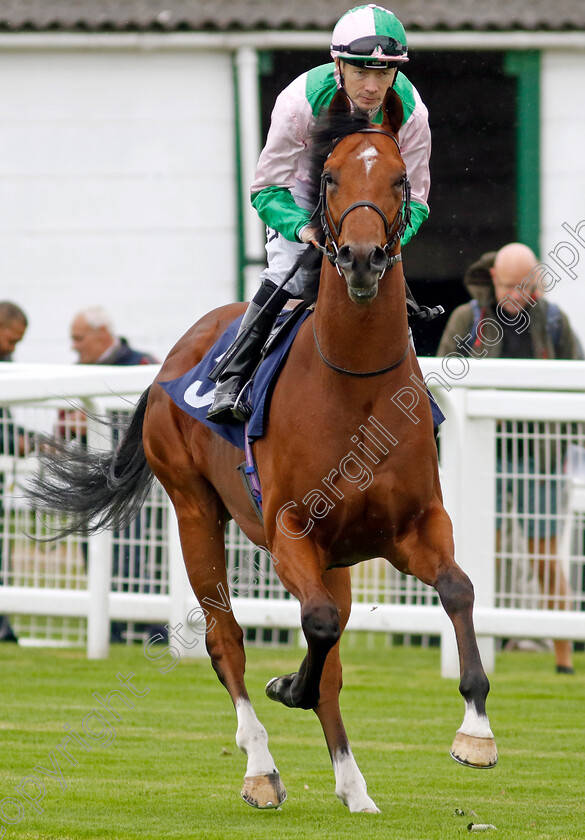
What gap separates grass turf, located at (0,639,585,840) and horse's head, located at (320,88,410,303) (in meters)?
→ 1.68

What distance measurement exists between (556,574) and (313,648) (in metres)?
3.24

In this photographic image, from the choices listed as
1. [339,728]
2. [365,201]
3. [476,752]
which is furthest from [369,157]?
[339,728]

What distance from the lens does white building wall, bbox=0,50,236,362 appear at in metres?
12.9

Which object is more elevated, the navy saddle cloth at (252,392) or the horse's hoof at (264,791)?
the navy saddle cloth at (252,392)

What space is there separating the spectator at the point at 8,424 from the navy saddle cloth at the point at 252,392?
7.62 ft

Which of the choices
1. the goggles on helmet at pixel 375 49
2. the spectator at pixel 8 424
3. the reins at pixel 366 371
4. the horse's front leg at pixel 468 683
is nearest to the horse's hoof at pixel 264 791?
the horse's front leg at pixel 468 683

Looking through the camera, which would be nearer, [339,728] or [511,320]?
[339,728]

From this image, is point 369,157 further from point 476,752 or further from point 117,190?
point 117,190

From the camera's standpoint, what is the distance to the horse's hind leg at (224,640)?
4.81 meters

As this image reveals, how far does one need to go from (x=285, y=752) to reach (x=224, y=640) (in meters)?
0.66

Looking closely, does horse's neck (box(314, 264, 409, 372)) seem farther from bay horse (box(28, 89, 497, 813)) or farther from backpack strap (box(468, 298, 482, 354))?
backpack strap (box(468, 298, 482, 354))

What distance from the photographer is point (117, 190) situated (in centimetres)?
1313

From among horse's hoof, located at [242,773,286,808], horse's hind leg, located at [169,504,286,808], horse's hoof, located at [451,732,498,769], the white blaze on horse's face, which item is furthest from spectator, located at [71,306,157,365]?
horse's hoof, located at [451,732,498,769]

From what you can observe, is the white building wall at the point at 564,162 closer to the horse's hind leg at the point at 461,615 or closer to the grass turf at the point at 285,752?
the grass turf at the point at 285,752
